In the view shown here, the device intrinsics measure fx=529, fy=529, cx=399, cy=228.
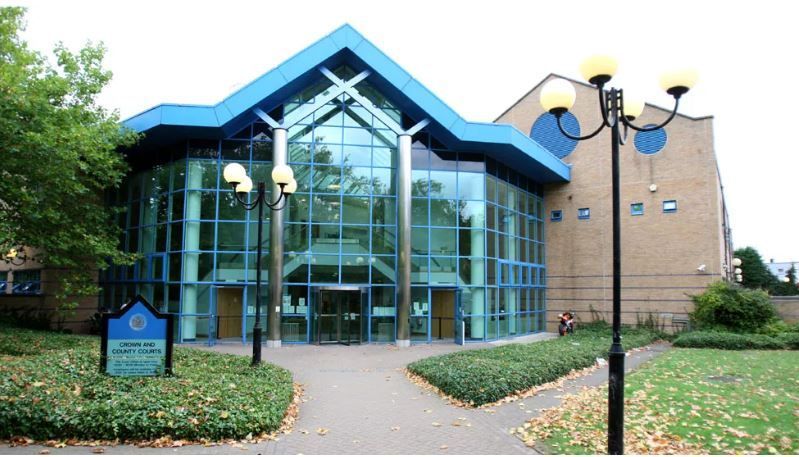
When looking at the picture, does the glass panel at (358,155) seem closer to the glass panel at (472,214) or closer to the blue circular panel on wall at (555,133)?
the glass panel at (472,214)

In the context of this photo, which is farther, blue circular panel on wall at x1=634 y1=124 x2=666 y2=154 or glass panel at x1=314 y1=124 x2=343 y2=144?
blue circular panel on wall at x1=634 y1=124 x2=666 y2=154

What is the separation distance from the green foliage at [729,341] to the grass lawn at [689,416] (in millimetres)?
6602

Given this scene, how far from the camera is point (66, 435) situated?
6.88 metres

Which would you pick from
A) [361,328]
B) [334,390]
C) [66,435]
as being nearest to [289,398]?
[334,390]

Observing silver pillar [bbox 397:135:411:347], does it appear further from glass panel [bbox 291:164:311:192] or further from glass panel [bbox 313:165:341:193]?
glass panel [bbox 291:164:311:192]

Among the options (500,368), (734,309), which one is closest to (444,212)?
(500,368)

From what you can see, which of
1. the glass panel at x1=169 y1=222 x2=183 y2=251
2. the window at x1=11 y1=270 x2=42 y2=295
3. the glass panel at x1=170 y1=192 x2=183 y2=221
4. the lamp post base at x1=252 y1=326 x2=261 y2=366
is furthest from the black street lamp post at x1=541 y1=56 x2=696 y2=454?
the window at x1=11 y1=270 x2=42 y2=295

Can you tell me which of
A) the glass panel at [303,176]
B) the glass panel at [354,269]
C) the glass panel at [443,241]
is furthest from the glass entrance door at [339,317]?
the glass panel at [303,176]

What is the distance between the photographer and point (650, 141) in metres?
24.9

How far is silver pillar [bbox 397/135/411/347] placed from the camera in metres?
19.3

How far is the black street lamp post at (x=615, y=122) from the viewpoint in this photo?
5.69m

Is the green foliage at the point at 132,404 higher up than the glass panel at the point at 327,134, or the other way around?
the glass panel at the point at 327,134

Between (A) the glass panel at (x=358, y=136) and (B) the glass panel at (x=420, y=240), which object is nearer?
(A) the glass panel at (x=358, y=136)

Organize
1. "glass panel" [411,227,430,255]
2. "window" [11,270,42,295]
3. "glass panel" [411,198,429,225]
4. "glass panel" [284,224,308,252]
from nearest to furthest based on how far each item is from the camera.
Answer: "glass panel" [284,224,308,252] → "glass panel" [411,227,430,255] → "glass panel" [411,198,429,225] → "window" [11,270,42,295]
